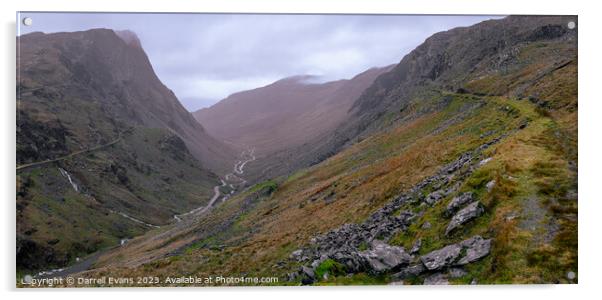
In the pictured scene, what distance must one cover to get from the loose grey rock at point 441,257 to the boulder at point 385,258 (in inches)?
29.4

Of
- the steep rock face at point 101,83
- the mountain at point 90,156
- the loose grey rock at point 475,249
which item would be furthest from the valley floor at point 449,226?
the steep rock face at point 101,83

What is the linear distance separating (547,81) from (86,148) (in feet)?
311

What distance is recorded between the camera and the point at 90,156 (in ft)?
320

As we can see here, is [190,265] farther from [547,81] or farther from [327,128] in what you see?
[327,128]

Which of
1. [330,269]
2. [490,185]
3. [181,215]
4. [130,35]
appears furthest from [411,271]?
[181,215]

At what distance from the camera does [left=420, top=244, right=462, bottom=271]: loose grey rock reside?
14984mm

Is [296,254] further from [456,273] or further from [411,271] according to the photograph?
[456,273]

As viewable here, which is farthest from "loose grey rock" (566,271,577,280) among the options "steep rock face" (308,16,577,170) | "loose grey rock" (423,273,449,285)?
"steep rock face" (308,16,577,170)

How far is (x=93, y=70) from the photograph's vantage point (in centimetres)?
15900

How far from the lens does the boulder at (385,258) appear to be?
52.1ft

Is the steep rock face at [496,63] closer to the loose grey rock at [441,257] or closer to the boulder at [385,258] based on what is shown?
the loose grey rock at [441,257]

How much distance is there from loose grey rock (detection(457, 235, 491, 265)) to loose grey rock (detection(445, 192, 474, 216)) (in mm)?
2023

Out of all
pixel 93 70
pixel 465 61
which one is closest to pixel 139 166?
pixel 93 70

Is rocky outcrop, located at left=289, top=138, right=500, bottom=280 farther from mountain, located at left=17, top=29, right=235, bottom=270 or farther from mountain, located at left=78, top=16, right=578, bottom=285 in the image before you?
mountain, located at left=17, top=29, right=235, bottom=270
